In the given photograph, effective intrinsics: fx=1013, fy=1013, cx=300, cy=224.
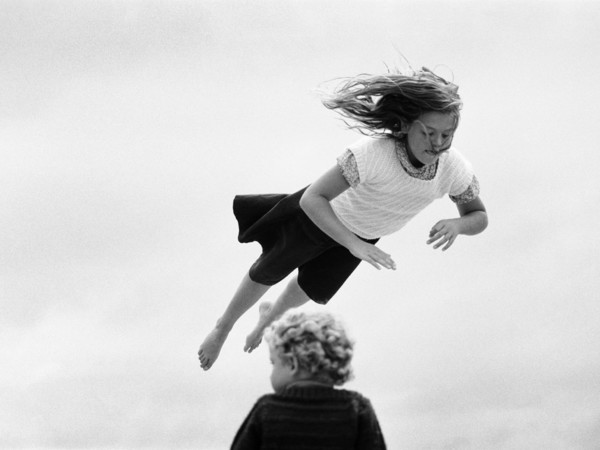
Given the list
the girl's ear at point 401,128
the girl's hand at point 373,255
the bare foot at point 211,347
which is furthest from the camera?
the bare foot at point 211,347

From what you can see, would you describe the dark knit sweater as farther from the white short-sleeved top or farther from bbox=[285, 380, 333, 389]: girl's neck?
the white short-sleeved top

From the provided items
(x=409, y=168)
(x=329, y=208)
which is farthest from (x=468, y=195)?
(x=329, y=208)

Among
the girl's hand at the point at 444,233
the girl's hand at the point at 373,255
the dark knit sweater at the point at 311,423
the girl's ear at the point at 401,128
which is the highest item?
the girl's ear at the point at 401,128

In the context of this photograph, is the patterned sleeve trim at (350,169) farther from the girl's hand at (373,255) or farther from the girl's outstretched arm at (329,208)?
the girl's hand at (373,255)

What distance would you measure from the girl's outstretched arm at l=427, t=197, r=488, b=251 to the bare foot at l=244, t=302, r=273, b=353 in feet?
6.17

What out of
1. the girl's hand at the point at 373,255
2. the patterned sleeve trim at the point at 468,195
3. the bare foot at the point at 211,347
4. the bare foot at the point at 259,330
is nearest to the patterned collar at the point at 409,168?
the patterned sleeve trim at the point at 468,195

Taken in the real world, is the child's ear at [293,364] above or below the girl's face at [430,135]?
below

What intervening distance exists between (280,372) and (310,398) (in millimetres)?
165

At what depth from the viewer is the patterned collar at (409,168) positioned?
6.70m

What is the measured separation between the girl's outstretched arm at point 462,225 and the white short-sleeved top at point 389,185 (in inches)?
3.0

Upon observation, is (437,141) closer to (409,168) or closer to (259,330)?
(409,168)

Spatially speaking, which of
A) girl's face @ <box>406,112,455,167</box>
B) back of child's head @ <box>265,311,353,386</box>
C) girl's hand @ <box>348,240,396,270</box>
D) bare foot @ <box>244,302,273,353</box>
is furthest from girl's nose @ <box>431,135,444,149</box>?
back of child's head @ <box>265,311,353,386</box>

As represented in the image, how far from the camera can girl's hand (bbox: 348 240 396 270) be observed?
600cm

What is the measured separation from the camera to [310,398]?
409cm
